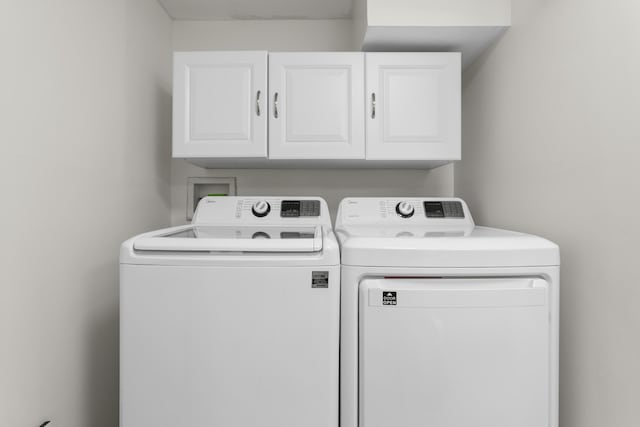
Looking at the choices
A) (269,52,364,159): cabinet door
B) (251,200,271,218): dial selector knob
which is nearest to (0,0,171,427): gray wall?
(251,200,271,218): dial selector knob

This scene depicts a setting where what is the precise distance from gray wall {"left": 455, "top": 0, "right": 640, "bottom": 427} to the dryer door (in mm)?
194

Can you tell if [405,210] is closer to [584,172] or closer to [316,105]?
[316,105]

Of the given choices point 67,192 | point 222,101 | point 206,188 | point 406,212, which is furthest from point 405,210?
point 67,192

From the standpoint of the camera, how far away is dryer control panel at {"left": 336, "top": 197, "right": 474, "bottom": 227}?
1.89m

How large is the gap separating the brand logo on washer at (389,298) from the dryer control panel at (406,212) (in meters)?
0.73

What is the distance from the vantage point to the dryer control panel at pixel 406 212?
6.22 ft

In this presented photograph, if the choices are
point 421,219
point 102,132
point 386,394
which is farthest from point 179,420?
point 421,219

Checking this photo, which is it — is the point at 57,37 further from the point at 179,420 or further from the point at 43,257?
the point at 179,420

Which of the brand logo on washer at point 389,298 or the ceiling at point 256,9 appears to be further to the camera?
the ceiling at point 256,9

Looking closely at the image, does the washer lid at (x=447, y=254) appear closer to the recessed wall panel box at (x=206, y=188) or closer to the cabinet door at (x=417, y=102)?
the cabinet door at (x=417, y=102)

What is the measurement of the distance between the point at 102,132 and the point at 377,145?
121cm

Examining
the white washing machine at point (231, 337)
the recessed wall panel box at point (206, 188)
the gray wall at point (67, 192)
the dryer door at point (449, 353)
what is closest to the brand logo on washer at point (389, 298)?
the dryer door at point (449, 353)

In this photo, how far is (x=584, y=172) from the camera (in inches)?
49.0

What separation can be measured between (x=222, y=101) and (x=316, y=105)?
451 mm
